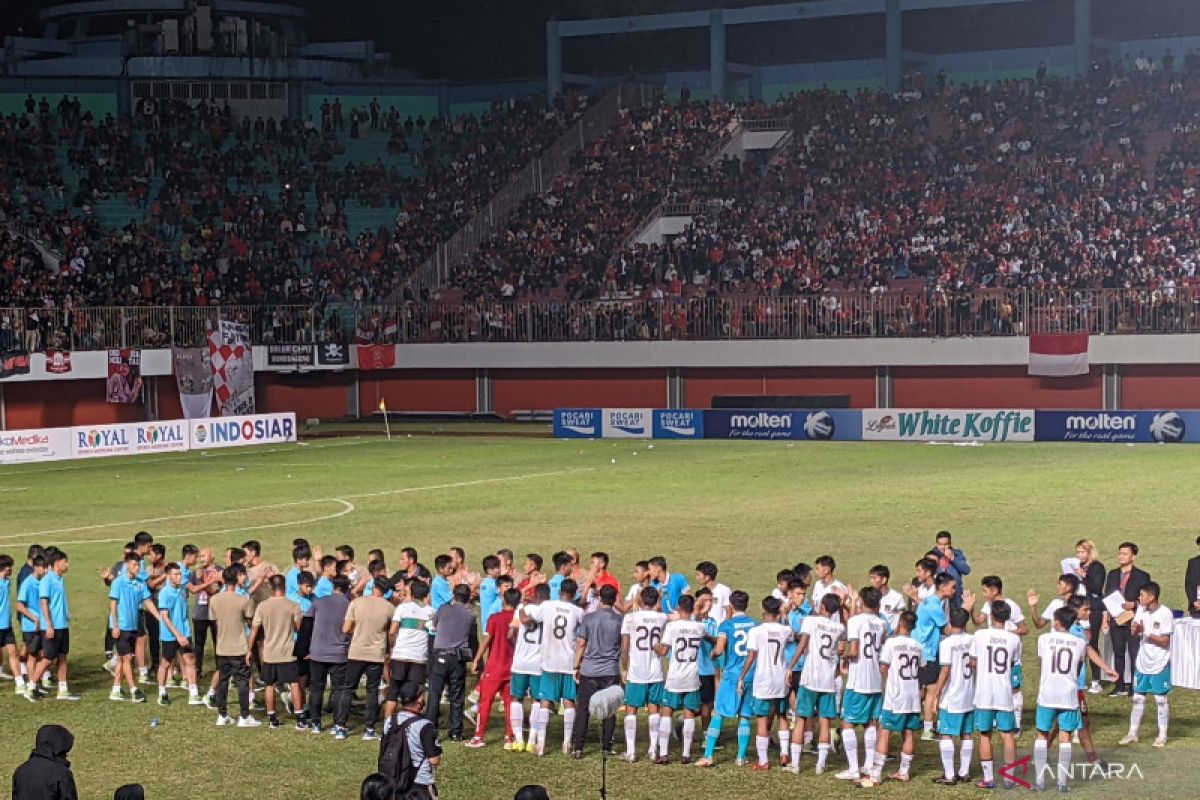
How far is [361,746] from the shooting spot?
57.7 feet

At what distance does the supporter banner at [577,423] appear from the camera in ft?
193

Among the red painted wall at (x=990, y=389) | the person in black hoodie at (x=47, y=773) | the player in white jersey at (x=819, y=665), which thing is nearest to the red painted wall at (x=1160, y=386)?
the red painted wall at (x=990, y=389)

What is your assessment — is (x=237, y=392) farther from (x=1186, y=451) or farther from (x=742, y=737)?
(x=742, y=737)

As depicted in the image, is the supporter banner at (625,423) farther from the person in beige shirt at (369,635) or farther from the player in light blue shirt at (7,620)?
the person in beige shirt at (369,635)

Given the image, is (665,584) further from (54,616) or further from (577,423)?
(577,423)

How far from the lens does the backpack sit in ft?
39.4

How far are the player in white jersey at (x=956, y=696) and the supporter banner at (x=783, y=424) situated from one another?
39.2m

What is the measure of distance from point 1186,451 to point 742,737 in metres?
33.6

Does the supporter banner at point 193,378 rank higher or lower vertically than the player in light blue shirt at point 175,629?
higher

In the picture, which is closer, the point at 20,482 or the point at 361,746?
the point at 361,746

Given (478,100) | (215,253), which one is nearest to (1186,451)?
(215,253)

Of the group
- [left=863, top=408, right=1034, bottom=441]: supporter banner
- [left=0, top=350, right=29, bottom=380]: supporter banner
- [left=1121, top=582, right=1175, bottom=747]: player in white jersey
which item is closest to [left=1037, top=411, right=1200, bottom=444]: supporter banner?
[left=863, top=408, right=1034, bottom=441]: supporter banner

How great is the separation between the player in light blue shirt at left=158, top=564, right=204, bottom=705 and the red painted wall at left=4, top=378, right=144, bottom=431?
39.6 metres

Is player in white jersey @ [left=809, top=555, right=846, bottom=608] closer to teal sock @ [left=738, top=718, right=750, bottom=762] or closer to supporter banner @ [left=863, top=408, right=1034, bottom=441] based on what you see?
teal sock @ [left=738, top=718, right=750, bottom=762]
